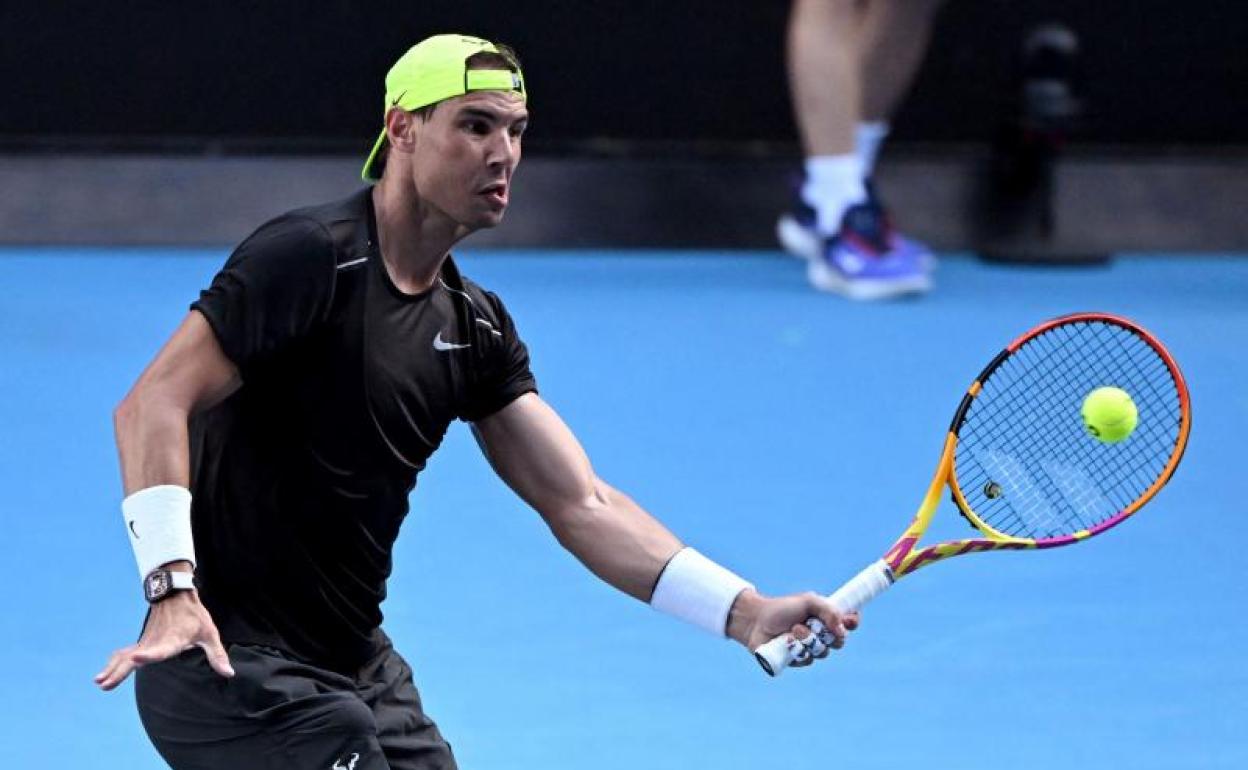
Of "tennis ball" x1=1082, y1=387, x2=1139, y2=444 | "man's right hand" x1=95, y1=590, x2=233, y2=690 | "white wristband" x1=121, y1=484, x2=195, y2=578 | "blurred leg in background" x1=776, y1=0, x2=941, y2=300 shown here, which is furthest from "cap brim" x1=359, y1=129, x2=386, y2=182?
"blurred leg in background" x1=776, y1=0, x2=941, y2=300

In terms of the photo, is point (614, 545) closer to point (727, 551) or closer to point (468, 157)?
point (468, 157)

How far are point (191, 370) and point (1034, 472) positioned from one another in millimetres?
1571

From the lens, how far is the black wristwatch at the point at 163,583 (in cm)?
288

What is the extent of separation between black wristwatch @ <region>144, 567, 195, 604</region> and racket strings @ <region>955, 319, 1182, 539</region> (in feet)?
4.27

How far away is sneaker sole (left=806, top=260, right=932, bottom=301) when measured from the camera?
7.47 m

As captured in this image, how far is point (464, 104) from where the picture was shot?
3.23 metres

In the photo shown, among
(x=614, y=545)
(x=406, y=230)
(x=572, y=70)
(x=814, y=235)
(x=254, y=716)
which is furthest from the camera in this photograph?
(x=572, y=70)

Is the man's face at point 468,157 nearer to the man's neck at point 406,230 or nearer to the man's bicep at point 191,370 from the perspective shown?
the man's neck at point 406,230

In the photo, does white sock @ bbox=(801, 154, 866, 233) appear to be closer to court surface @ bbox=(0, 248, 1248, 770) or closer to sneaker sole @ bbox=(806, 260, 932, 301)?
sneaker sole @ bbox=(806, 260, 932, 301)

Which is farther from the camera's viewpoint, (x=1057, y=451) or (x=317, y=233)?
(x=1057, y=451)

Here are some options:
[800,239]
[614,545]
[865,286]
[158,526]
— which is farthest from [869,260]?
[158,526]

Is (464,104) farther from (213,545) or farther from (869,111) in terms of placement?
(869,111)

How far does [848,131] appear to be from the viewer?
7434 mm

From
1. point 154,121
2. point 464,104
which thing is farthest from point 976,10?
point 464,104
